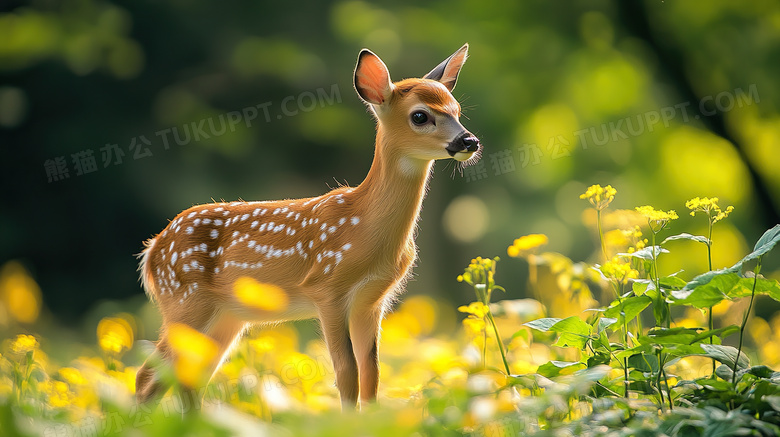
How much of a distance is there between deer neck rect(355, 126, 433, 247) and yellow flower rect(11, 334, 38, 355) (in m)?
1.55

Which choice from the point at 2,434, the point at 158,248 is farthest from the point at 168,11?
the point at 2,434

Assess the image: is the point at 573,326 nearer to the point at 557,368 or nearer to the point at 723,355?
the point at 557,368

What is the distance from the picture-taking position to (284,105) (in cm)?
845

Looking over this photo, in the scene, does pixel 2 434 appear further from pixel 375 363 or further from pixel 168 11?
pixel 168 11

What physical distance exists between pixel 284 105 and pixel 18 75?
3.21m

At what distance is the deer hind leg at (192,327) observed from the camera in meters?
3.29

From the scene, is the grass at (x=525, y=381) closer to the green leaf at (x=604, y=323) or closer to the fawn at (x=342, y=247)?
the green leaf at (x=604, y=323)

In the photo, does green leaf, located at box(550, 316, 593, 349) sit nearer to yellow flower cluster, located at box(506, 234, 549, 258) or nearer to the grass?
the grass

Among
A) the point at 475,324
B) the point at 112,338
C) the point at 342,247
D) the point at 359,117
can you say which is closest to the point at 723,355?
the point at 475,324

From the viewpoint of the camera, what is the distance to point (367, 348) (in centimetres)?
318

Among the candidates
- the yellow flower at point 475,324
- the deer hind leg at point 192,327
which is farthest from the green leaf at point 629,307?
the deer hind leg at point 192,327

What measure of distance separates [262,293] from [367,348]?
718 millimetres

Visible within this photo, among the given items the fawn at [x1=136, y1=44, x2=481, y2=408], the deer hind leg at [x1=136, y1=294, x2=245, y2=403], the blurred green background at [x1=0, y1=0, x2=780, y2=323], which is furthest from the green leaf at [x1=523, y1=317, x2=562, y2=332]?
the blurred green background at [x1=0, y1=0, x2=780, y2=323]

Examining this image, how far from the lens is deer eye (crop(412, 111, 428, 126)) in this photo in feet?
9.84
